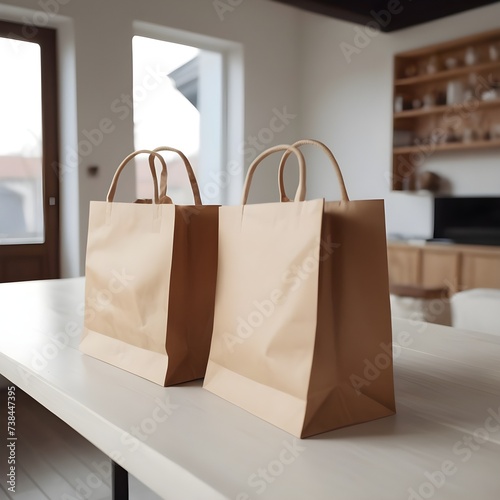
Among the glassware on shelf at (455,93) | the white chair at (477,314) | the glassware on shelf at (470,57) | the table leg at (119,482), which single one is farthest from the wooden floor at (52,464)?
the glassware on shelf at (470,57)

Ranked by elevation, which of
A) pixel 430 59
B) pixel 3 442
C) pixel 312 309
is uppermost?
pixel 430 59

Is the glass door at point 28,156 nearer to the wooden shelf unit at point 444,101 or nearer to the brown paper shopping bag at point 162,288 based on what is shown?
the wooden shelf unit at point 444,101

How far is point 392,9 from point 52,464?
13.9ft

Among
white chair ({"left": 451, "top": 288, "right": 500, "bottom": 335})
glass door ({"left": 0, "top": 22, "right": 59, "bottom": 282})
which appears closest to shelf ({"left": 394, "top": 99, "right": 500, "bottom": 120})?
glass door ({"left": 0, "top": 22, "right": 59, "bottom": 282})

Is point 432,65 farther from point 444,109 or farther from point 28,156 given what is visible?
point 28,156

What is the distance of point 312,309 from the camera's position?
57cm

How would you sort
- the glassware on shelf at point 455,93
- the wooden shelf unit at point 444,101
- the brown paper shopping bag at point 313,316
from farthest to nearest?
1. the glassware on shelf at point 455,93
2. the wooden shelf unit at point 444,101
3. the brown paper shopping bag at point 313,316

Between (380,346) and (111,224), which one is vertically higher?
(111,224)

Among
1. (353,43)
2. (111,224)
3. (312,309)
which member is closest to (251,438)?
(312,309)

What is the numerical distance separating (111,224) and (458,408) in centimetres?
53

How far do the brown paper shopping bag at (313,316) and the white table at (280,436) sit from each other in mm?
27

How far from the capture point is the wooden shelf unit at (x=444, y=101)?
418cm

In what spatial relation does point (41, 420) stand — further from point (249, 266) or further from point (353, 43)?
point (353, 43)

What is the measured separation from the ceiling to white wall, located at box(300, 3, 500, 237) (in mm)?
81
